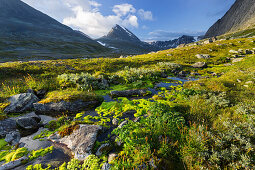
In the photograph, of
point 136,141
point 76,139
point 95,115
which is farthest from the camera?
point 95,115

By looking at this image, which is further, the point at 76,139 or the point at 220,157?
the point at 76,139

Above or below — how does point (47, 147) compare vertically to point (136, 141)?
below

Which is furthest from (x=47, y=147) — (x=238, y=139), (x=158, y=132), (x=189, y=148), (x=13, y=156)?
(x=238, y=139)

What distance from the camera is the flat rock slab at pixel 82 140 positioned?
5.19 meters

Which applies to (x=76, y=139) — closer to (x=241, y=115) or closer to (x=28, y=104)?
(x=28, y=104)

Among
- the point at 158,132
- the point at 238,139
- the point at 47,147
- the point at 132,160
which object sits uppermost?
the point at 238,139

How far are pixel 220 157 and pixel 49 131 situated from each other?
911cm

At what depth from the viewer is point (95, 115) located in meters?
8.75

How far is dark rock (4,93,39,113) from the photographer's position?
8.90 m

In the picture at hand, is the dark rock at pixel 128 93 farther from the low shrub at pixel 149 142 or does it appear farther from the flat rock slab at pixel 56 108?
the low shrub at pixel 149 142

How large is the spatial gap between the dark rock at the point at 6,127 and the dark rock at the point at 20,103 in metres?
2.13

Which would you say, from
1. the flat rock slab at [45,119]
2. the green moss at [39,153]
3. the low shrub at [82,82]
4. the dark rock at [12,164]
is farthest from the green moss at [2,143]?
the low shrub at [82,82]

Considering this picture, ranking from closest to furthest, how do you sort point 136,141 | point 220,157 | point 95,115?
point 220,157
point 136,141
point 95,115

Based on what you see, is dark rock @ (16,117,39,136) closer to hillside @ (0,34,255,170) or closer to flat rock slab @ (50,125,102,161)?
hillside @ (0,34,255,170)
